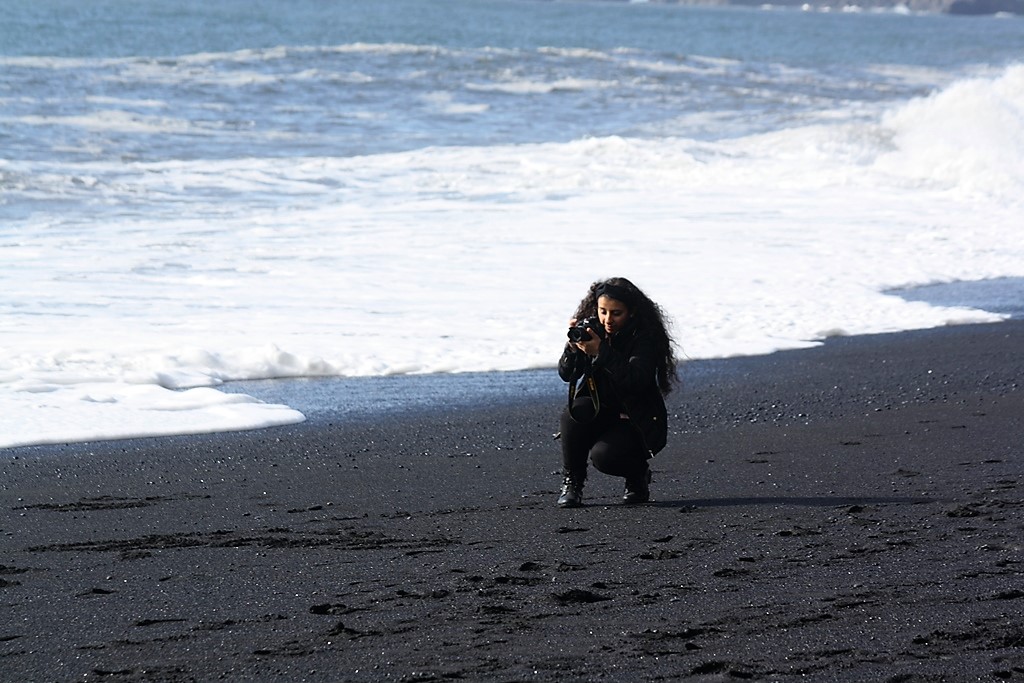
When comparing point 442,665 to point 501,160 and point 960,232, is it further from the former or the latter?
point 501,160

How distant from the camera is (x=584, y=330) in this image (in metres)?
4.59

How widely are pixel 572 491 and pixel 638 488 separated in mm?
237

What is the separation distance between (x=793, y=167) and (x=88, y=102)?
1259 cm

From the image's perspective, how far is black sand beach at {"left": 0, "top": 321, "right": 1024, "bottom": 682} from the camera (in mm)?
3229

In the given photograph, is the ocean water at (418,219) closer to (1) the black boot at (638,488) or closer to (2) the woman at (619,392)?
(2) the woman at (619,392)

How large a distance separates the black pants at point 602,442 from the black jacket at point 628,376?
4 centimetres

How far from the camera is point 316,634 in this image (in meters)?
3.40

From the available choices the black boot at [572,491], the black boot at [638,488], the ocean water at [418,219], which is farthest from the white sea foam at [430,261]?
the black boot at [638,488]

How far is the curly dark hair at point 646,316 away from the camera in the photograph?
4.75 meters

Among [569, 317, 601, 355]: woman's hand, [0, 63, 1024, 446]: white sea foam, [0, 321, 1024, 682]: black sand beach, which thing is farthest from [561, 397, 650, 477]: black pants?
[0, 63, 1024, 446]: white sea foam

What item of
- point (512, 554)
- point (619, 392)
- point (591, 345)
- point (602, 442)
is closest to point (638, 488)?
point (602, 442)

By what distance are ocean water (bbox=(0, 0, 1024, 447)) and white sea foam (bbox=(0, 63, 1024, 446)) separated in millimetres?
36

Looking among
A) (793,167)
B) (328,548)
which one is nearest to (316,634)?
(328,548)

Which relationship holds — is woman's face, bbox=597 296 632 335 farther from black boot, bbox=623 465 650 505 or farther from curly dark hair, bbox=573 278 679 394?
black boot, bbox=623 465 650 505
